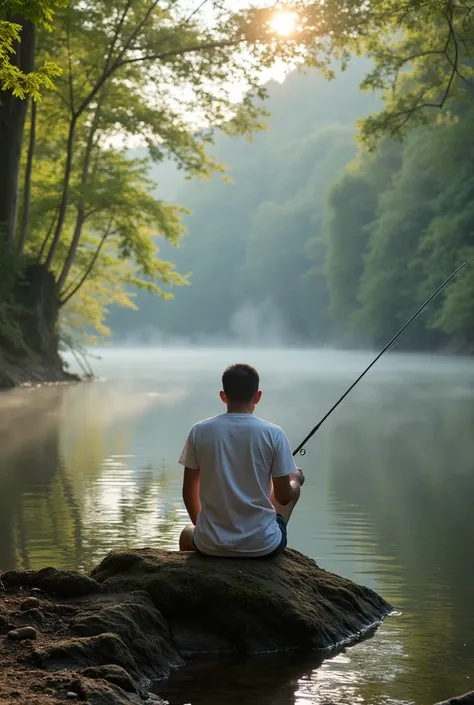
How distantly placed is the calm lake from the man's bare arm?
33.9 inches

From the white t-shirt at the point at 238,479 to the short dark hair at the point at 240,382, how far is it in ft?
0.29

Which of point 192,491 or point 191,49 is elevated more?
point 191,49

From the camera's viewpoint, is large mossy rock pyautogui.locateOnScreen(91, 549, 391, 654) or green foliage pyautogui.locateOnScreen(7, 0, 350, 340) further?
green foliage pyautogui.locateOnScreen(7, 0, 350, 340)

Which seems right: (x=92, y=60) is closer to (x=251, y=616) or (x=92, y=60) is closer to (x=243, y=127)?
(x=243, y=127)

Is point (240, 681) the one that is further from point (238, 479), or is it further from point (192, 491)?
point (192, 491)

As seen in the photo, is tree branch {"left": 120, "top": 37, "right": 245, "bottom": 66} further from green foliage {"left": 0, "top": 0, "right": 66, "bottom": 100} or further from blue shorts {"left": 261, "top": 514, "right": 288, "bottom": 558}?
blue shorts {"left": 261, "top": 514, "right": 288, "bottom": 558}

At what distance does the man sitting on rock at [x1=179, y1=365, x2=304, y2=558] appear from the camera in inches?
221

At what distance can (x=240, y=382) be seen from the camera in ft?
18.5

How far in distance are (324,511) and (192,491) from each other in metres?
4.31

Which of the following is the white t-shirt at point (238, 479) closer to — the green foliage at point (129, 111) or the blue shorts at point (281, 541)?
the blue shorts at point (281, 541)

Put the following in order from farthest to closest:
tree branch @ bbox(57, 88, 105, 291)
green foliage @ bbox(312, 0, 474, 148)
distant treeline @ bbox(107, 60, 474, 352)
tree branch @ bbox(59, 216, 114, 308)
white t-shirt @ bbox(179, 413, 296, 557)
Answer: distant treeline @ bbox(107, 60, 474, 352), tree branch @ bbox(59, 216, 114, 308), tree branch @ bbox(57, 88, 105, 291), green foliage @ bbox(312, 0, 474, 148), white t-shirt @ bbox(179, 413, 296, 557)

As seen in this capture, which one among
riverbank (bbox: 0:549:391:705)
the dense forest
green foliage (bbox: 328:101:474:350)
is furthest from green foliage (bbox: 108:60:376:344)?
riverbank (bbox: 0:549:391:705)

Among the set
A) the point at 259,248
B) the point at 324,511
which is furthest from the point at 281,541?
the point at 259,248

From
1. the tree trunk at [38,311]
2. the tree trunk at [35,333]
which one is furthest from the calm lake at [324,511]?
the tree trunk at [38,311]
